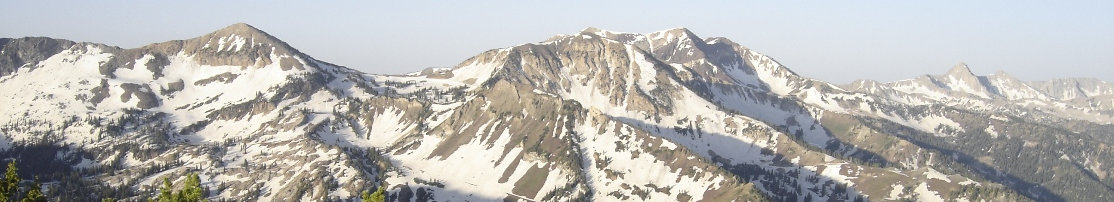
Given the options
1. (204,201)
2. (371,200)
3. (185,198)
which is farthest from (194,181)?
(371,200)

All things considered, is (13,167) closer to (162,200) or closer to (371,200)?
(162,200)

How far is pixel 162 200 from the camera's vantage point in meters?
83.9

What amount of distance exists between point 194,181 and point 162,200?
385 cm

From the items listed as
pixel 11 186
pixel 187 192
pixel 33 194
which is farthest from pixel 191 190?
pixel 11 186

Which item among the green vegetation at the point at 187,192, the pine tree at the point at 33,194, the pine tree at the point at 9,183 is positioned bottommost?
the green vegetation at the point at 187,192

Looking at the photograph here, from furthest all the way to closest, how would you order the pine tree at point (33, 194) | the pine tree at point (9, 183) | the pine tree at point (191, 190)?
the pine tree at point (191, 190) < the pine tree at point (33, 194) < the pine tree at point (9, 183)

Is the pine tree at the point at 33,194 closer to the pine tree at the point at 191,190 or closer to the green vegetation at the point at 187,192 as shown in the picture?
the green vegetation at the point at 187,192

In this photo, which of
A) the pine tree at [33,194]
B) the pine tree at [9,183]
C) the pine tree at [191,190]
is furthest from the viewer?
the pine tree at [191,190]

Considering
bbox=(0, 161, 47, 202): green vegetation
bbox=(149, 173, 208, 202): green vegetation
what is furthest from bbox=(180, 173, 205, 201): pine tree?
bbox=(0, 161, 47, 202): green vegetation

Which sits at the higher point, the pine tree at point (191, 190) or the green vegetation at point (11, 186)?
the green vegetation at point (11, 186)

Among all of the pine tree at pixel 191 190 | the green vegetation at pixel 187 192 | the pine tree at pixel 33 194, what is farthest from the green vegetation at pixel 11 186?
the pine tree at pixel 191 190

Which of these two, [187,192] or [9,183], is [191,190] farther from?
[9,183]

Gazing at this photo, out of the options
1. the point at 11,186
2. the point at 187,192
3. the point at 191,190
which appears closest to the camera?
the point at 11,186

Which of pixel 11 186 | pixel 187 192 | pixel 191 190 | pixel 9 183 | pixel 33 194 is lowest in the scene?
pixel 191 190
